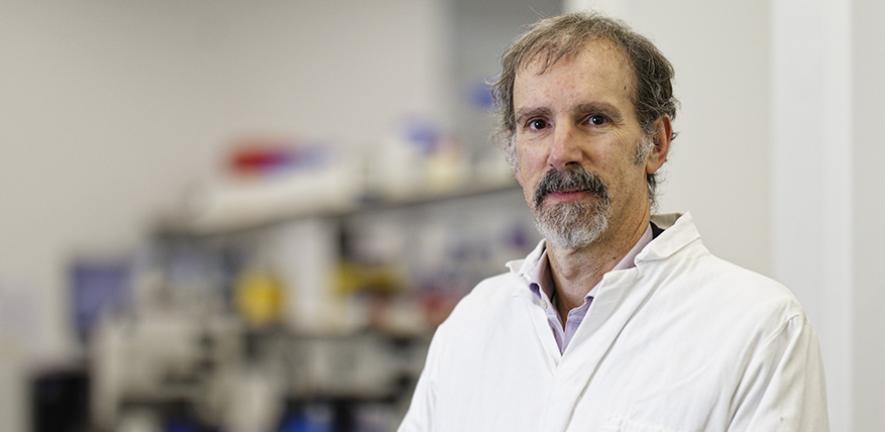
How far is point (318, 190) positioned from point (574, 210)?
2.99m

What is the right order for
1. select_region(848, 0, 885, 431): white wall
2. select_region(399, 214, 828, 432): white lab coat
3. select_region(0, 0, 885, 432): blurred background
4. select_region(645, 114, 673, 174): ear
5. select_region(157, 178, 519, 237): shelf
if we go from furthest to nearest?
select_region(157, 178, 519, 237): shelf, select_region(0, 0, 885, 432): blurred background, select_region(848, 0, 885, 431): white wall, select_region(645, 114, 673, 174): ear, select_region(399, 214, 828, 432): white lab coat

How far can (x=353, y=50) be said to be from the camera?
19.6 ft

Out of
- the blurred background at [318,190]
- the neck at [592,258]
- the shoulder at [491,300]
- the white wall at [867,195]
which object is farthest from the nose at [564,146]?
the white wall at [867,195]

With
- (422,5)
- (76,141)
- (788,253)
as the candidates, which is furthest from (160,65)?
(788,253)

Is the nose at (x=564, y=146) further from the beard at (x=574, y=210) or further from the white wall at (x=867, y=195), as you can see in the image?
the white wall at (x=867, y=195)

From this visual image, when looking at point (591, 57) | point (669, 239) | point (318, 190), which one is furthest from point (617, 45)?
point (318, 190)

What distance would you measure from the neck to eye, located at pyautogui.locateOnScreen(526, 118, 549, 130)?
0.16 metres

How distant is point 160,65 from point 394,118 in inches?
60.9

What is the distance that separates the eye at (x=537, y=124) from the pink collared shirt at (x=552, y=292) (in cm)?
20

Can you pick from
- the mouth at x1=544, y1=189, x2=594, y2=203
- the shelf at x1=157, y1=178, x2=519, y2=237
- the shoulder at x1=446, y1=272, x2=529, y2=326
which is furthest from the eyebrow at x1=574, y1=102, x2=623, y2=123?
the shelf at x1=157, y1=178, x2=519, y2=237

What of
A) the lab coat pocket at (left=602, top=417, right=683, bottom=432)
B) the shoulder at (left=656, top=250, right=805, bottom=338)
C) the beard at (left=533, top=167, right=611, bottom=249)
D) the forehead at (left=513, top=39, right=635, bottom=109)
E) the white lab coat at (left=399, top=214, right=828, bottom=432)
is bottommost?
the lab coat pocket at (left=602, top=417, right=683, bottom=432)

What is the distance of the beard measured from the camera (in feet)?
4.26

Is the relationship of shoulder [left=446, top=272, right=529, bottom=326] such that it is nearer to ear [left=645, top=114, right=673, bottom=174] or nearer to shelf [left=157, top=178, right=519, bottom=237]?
ear [left=645, top=114, right=673, bottom=174]

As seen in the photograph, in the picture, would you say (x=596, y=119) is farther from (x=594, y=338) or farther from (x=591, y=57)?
(x=594, y=338)
